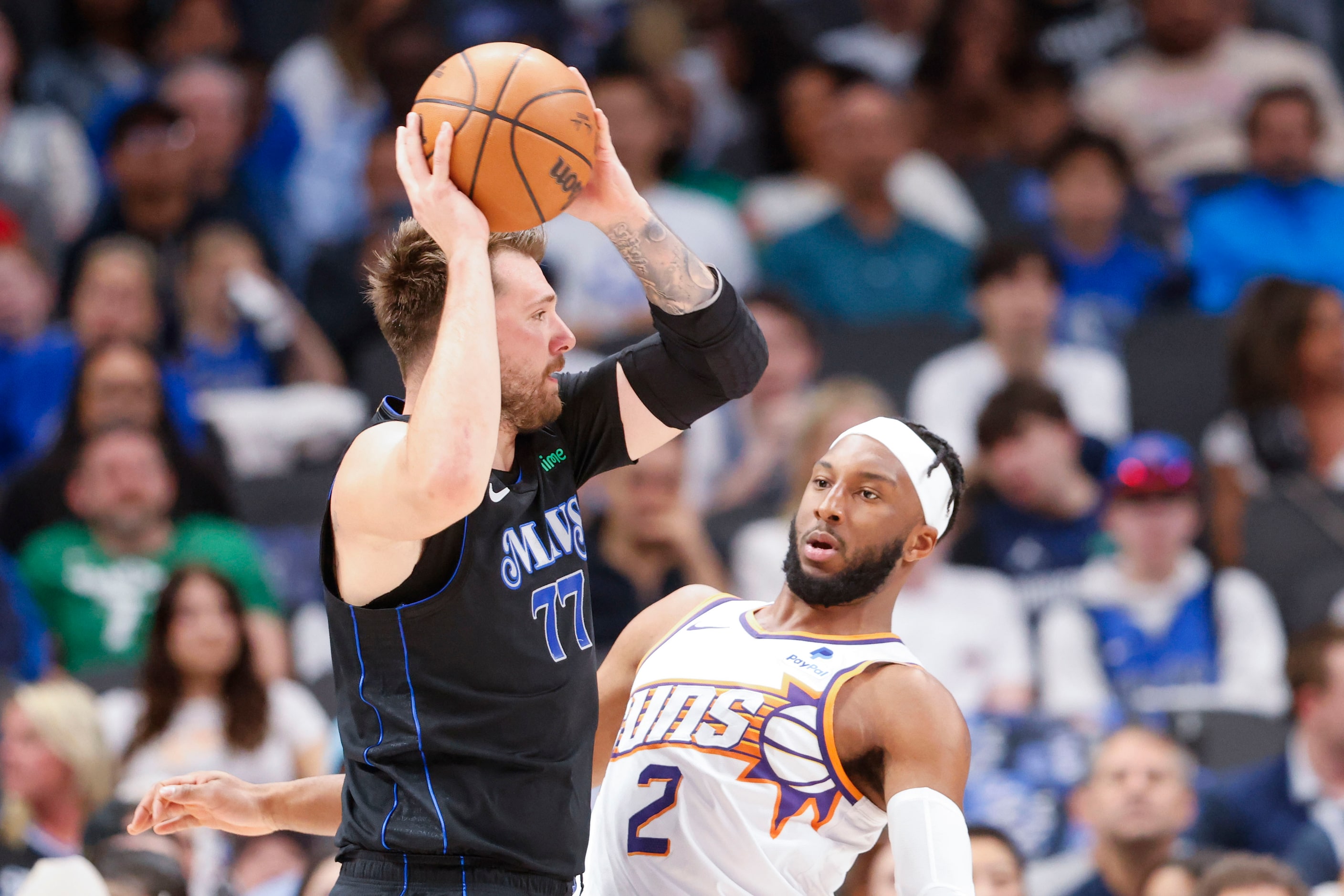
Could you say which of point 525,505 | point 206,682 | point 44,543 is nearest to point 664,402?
point 525,505

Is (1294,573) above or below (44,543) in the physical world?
below

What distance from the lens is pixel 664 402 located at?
4367 millimetres

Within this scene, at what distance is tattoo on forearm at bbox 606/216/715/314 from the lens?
412 cm

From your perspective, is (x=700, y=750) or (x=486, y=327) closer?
(x=486, y=327)

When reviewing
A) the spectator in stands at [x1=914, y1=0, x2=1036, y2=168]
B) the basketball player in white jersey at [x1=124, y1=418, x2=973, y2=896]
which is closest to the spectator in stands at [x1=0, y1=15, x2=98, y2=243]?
the spectator in stands at [x1=914, y1=0, x2=1036, y2=168]

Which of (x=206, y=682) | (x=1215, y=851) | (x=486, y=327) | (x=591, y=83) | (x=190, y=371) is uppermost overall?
(x=486, y=327)

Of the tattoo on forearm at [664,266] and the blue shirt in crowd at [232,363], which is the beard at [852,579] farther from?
the blue shirt in crowd at [232,363]

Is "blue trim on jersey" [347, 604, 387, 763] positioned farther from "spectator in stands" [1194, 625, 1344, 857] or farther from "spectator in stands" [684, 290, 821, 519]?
"spectator in stands" [684, 290, 821, 519]

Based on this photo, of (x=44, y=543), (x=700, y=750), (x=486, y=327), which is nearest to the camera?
(x=486, y=327)

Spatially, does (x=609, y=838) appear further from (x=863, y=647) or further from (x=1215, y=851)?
(x=1215, y=851)

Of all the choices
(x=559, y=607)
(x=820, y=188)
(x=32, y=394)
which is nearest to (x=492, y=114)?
(x=559, y=607)

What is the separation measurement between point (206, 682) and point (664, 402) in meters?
3.88

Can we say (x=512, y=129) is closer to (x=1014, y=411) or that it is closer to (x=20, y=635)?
(x=20, y=635)

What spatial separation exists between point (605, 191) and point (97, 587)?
5.07 m
